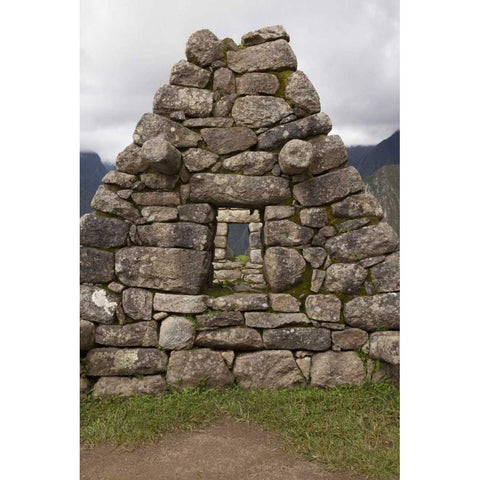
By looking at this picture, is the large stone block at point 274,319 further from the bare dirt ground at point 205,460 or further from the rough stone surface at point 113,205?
the rough stone surface at point 113,205

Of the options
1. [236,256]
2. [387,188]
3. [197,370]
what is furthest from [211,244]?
[387,188]

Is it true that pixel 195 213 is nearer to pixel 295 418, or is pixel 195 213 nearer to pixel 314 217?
pixel 314 217

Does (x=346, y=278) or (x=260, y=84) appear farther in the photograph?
(x=260, y=84)

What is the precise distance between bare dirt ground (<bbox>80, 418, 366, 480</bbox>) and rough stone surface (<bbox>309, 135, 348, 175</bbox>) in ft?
8.96

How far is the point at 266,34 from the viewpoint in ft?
14.0

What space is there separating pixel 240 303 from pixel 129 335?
1245mm

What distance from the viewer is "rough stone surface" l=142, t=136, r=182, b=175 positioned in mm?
3740

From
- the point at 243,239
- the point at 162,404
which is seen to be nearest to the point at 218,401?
the point at 162,404

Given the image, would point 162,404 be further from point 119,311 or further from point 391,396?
point 391,396

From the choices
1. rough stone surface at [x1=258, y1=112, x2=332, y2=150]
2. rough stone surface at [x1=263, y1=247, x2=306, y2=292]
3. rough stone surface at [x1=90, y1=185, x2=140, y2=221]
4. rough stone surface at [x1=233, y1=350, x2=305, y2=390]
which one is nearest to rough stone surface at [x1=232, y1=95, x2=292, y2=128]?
rough stone surface at [x1=258, y1=112, x2=332, y2=150]

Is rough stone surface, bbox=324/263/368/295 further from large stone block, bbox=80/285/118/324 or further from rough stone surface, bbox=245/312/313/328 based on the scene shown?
large stone block, bbox=80/285/118/324

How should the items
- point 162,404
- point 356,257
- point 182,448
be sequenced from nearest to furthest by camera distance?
point 182,448
point 162,404
point 356,257

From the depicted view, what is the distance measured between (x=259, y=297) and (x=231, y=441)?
141 cm
